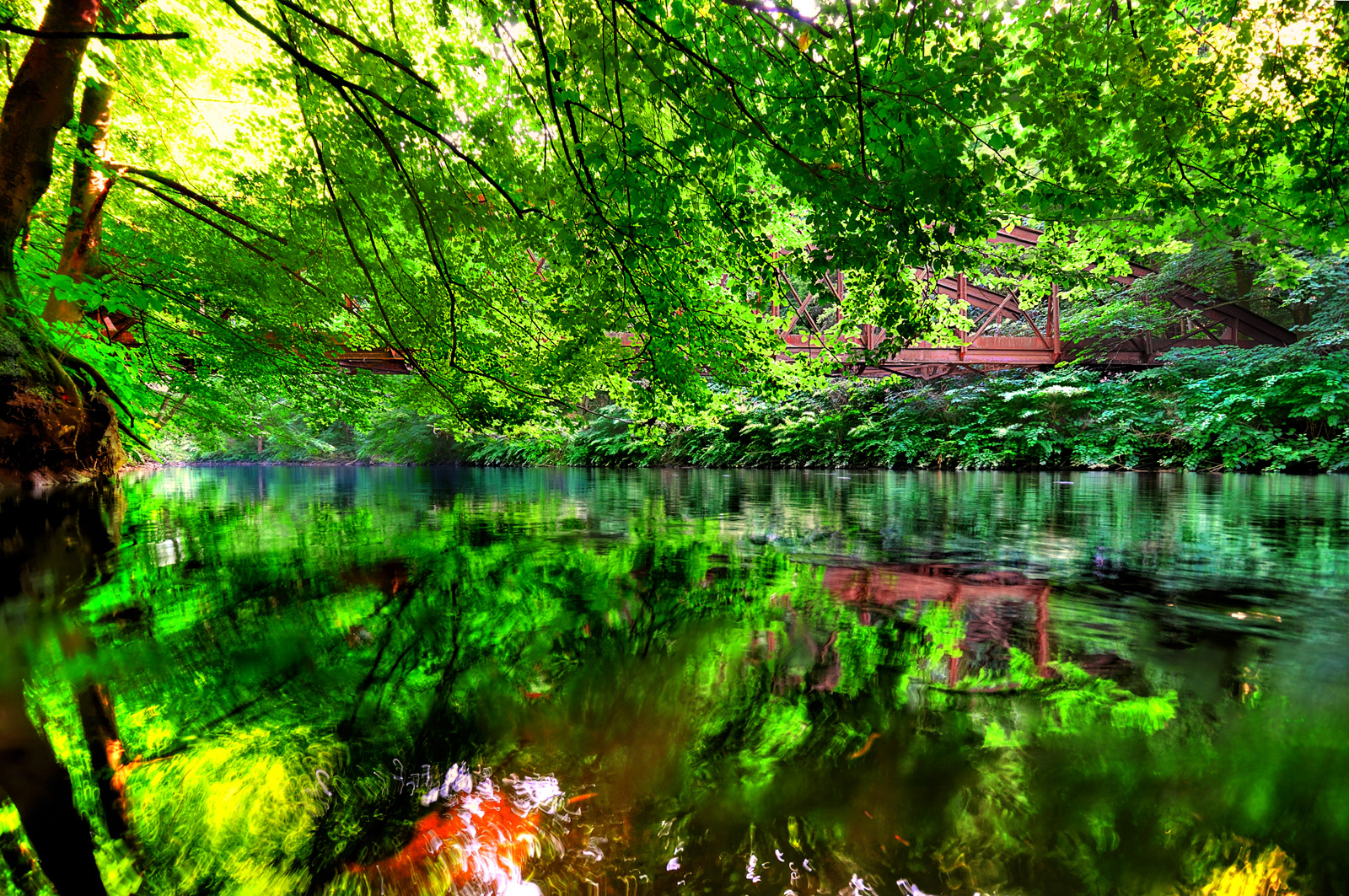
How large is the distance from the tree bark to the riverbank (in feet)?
16.7

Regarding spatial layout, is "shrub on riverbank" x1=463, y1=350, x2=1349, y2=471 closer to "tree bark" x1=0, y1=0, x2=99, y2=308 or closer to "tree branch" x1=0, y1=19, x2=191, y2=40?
"tree branch" x1=0, y1=19, x2=191, y2=40

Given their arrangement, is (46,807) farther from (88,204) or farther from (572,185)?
(88,204)

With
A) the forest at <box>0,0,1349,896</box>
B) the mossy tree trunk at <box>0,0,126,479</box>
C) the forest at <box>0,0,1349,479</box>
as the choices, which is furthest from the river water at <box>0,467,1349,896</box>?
the mossy tree trunk at <box>0,0,126,479</box>

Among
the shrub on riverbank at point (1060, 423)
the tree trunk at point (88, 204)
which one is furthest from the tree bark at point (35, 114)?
the shrub on riverbank at point (1060, 423)

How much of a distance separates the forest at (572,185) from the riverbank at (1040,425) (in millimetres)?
2395

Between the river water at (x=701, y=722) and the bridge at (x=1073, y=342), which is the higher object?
the bridge at (x=1073, y=342)

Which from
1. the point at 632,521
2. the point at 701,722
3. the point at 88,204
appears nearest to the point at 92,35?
the point at 701,722

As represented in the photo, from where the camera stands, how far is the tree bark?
5512 millimetres

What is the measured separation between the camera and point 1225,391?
16.7m

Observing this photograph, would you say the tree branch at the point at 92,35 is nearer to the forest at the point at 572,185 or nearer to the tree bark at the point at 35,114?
the forest at the point at 572,185

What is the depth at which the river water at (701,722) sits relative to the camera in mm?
1151

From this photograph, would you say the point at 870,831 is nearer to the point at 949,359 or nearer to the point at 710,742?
the point at 710,742

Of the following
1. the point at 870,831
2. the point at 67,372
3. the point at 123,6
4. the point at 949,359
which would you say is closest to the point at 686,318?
the point at 870,831

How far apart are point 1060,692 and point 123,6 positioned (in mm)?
10495
